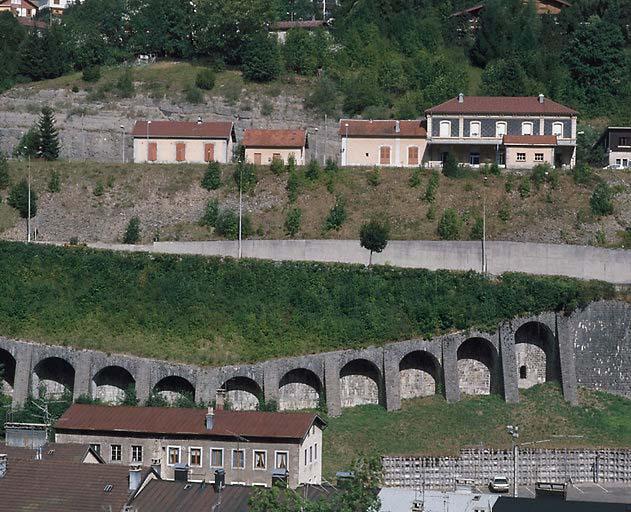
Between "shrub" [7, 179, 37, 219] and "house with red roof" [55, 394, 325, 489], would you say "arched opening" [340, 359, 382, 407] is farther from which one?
"shrub" [7, 179, 37, 219]

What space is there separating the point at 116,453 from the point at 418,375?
16.2 metres

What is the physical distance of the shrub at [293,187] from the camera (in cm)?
9097

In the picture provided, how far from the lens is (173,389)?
76188 mm

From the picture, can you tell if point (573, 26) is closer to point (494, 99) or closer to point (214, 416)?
point (494, 99)

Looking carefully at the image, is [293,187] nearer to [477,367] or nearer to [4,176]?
[4,176]

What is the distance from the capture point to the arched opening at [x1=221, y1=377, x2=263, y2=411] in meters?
75.8

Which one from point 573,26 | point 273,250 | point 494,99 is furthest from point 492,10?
point 273,250

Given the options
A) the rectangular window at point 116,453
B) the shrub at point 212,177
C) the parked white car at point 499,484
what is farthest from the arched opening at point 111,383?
the shrub at point 212,177

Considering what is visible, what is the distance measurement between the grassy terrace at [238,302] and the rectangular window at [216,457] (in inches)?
413

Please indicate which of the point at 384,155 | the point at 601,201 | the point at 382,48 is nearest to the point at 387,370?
the point at 601,201

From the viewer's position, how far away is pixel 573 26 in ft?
383

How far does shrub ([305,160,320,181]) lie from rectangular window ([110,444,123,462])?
28.3 m

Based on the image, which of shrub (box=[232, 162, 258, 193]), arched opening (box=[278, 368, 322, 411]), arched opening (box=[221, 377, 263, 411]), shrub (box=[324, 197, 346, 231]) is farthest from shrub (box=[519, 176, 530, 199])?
arched opening (box=[221, 377, 263, 411])

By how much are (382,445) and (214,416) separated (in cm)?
826
